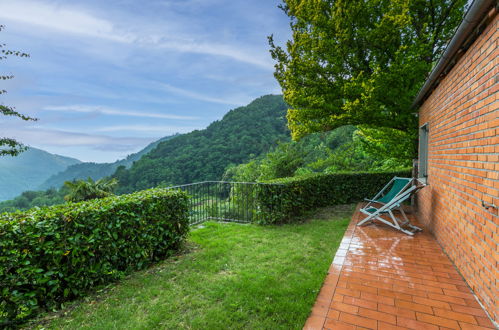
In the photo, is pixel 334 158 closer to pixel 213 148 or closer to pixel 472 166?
pixel 472 166

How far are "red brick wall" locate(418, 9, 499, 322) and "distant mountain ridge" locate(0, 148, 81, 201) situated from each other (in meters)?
65.5

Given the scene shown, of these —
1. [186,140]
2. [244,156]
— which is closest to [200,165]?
[244,156]

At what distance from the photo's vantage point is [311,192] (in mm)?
7020

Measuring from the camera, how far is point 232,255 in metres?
3.86

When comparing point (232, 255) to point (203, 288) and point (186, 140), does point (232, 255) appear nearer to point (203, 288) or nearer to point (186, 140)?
point (203, 288)

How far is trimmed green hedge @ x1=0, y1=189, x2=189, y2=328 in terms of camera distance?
224cm

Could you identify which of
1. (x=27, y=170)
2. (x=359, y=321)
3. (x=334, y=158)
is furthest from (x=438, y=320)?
(x=27, y=170)

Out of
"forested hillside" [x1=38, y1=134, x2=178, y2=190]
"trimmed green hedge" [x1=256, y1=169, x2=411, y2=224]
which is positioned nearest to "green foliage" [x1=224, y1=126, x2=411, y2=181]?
"trimmed green hedge" [x1=256, y1=169, x2=411, y2=224]

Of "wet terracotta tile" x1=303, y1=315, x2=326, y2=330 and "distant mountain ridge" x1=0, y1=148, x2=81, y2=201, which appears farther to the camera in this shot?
"distant mountain ridge" x1=0, y1=148, x2=81, y2=201

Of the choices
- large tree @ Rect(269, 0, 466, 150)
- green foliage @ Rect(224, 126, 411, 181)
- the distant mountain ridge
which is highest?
large tree @ Rect(269, 0, 466, 150)

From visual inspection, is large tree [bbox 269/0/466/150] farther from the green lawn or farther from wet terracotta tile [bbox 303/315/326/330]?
wet terracotta tile [bbox 303/315/326/330]

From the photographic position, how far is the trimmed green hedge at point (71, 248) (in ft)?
7.35

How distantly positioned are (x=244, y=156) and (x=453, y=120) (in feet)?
71.2

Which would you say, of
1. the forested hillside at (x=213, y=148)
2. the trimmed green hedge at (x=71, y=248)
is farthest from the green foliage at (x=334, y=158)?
the trimmed green hedge at (x=71, y=248)
